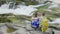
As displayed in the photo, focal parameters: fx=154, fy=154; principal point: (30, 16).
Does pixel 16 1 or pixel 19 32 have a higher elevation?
pixel 16 1

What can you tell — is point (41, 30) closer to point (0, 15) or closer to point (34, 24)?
point (34, 24)

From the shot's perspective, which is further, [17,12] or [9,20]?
[17,12]

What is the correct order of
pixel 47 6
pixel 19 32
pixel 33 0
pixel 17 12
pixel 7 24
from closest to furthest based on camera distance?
pixel 19 32
pixel 7 24
pixel 17 12
pixel 47 6
pixel 33 0

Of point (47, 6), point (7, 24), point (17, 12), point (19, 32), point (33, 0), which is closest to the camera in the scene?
point (19, 32)

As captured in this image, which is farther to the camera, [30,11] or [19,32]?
[30,11]

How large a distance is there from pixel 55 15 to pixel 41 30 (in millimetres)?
541

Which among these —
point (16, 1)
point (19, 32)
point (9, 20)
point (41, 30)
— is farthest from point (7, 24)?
point (16, 1)

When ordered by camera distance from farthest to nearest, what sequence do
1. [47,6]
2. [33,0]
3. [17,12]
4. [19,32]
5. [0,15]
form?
[33,0] → [47,6] → [17,12] → [0,15] → [19,32]

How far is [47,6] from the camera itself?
239cm

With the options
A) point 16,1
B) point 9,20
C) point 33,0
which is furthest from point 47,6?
point 9,20

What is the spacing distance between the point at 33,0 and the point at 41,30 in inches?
42.0

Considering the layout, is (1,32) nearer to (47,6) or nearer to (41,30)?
(41,30)

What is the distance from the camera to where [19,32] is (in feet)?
5.09

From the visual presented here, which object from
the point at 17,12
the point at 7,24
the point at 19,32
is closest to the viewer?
the point at 19,32
